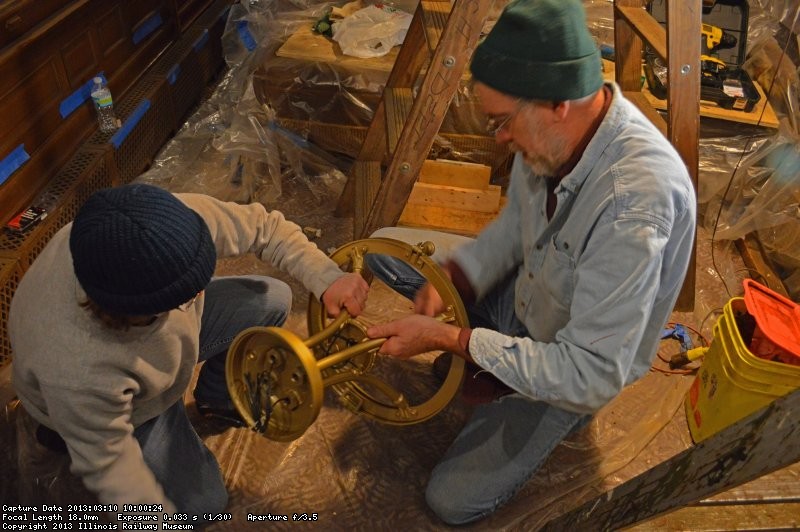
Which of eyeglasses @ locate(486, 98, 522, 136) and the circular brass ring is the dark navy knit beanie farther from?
eyeglasses @ locate(486, 98, 522, 136)

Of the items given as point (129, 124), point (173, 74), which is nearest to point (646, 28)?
point (129, 124)

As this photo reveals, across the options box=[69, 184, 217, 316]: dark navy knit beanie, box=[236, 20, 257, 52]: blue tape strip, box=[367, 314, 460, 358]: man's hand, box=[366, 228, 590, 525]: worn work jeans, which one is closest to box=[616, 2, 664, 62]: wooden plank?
box=[366, 228, 590, 525]: worn work jeans

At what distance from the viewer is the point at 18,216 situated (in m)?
2.10

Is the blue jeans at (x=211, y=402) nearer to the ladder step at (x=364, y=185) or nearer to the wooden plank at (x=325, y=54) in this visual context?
the ladder step at (x=364, y=185)

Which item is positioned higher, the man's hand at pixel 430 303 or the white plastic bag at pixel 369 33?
the white plastic bag at pixel 369 33

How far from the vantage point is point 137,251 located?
39.4 inches

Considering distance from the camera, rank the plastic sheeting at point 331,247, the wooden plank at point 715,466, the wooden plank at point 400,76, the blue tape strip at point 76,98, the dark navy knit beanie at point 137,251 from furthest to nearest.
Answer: the blue tape strip at point 76,98
the wooden plank at point 400,76
the plastic sheeting at point 331,247
the dark navy knit beanie at point 137,251
the wooden plank at point 715,466

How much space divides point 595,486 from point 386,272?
887 mm

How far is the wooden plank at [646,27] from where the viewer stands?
5.82ft

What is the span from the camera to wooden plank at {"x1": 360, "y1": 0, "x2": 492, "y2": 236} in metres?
1.53

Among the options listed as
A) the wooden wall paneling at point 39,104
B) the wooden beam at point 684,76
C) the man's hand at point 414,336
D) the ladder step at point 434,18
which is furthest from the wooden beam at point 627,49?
the wooden wall paneling at point 39,104

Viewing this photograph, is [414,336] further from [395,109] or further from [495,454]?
[395,109]

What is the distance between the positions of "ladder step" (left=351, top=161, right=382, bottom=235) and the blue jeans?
0.55 meters

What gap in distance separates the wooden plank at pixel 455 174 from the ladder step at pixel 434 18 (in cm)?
70
